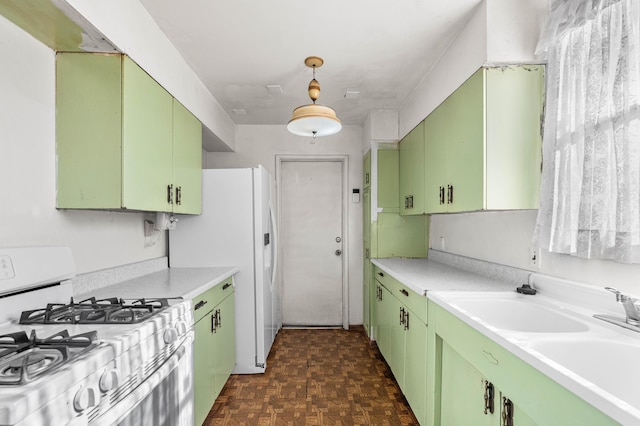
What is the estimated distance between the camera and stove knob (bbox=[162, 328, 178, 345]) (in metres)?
1.31

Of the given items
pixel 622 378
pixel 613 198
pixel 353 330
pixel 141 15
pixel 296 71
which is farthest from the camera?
pixel 353 330

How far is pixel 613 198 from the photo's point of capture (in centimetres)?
138

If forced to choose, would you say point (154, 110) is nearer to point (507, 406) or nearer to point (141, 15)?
point (141, 15)

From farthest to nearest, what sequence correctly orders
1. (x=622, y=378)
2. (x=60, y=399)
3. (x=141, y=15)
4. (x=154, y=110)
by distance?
(x=154, y=110)
(x=141, y=15)
(x=622, y=378)
(x=60, y=399)

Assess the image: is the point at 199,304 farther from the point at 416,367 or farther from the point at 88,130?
the point at 416,367

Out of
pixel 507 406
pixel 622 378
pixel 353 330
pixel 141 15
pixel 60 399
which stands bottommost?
pixel 353 330

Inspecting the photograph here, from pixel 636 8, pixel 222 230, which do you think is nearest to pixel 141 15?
pixel 222 230

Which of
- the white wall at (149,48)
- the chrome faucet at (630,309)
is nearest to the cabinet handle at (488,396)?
the chrome faucet at (630,309)

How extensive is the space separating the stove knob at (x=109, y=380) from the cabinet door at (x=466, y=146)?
177cm

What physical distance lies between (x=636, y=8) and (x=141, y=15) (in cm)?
224

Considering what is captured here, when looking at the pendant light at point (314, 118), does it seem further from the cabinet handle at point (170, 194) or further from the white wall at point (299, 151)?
the white wall at point (299, 151)

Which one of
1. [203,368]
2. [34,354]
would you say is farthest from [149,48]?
[203,368]

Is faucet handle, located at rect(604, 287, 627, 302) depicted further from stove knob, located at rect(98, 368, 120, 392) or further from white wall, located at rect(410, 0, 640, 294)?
stove knob, located at rect(98, 368, 120, 392)

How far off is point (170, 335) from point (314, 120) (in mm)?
1380
